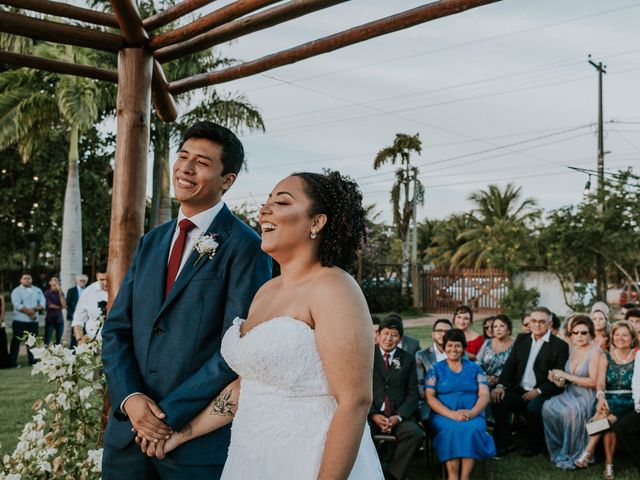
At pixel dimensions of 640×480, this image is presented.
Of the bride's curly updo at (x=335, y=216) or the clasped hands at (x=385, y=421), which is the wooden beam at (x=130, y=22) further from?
the clasped hands at (x=385, y=421)

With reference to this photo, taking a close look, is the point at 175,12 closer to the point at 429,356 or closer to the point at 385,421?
the point at 385,421

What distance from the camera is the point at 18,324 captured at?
521 inches

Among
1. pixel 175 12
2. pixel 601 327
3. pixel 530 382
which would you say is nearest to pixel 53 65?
pixel 175 12

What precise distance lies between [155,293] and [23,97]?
1502 cm

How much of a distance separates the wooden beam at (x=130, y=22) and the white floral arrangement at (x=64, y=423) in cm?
181

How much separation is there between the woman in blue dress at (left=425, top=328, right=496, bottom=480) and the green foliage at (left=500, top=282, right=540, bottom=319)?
21.1 meters

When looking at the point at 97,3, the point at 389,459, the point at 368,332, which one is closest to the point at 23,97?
the point at 97,3

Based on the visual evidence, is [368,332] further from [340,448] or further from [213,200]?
[213,200]

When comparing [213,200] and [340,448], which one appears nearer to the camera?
[340,448]

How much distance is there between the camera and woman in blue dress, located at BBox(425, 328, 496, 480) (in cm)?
630

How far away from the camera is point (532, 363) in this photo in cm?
782

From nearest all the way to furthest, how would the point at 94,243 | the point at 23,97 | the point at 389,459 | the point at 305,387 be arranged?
the point at 305,387, the point at 389,459, the point at 23,97, the point at 94,243

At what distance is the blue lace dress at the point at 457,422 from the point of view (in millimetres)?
6293

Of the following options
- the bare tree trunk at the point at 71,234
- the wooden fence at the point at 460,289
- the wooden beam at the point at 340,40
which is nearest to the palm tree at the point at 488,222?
the wooden fence at the point at 460,289
